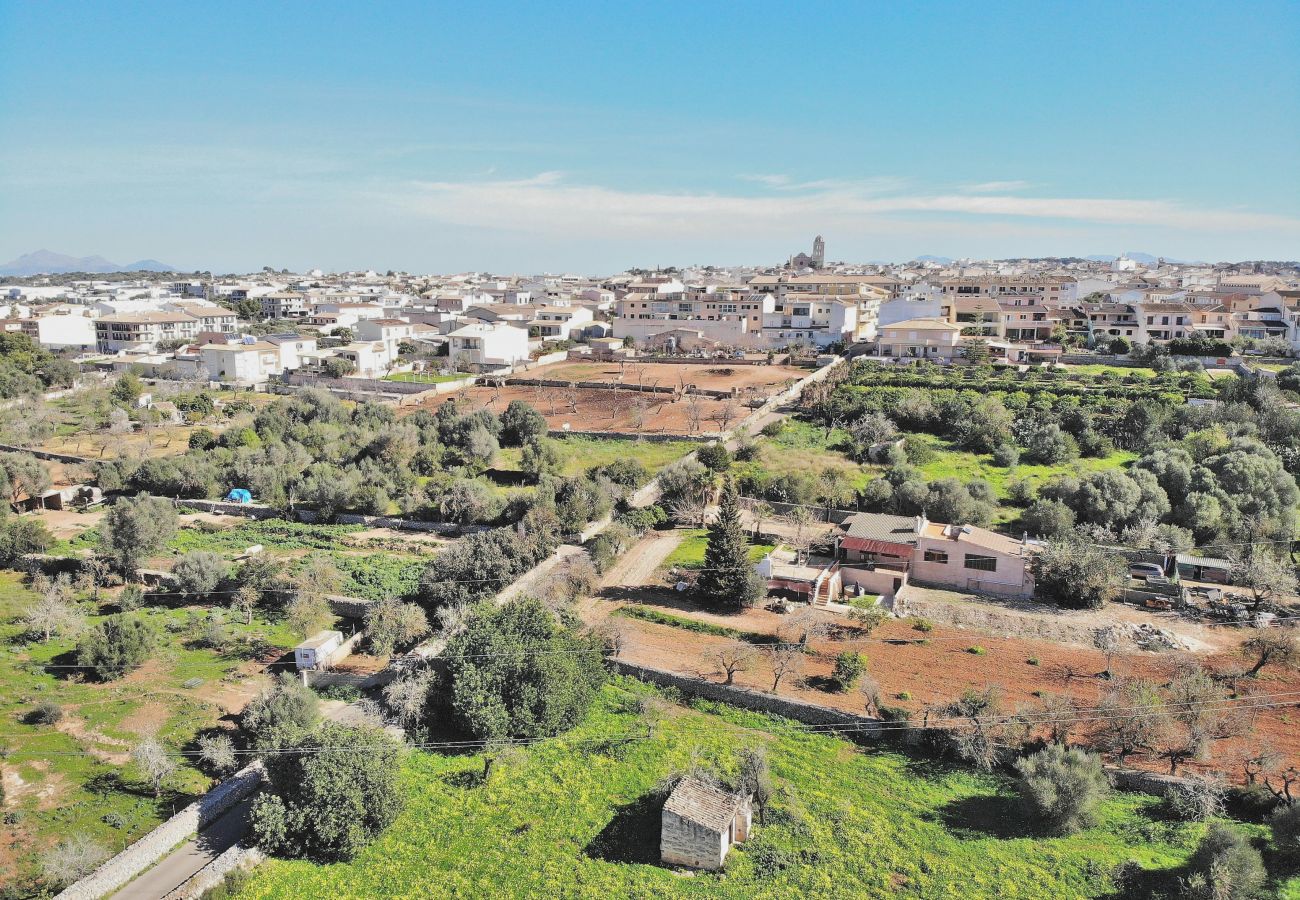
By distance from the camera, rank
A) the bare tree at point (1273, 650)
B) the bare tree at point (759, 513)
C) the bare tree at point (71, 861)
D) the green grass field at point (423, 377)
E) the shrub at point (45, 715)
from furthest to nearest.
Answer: the green grass field at point (423, 377)
the bare tree at point (759, 513)
the bare tree at point (1273, 650)
the shrub at point (45, 715)
the bare tree at point (71, 861)

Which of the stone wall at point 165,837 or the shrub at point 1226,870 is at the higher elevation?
the shrub at point 1226,870

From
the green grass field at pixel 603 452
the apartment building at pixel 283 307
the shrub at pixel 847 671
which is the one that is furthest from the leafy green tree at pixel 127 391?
the shrub at pixel 847 671

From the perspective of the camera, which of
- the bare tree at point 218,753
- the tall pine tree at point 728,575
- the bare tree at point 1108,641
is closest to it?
the bare tree at point 218,753

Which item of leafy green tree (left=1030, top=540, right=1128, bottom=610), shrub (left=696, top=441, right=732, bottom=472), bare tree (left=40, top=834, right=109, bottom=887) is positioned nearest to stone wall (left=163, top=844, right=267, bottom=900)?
bare tree (left=40, top=834, right=109, bottom=887)

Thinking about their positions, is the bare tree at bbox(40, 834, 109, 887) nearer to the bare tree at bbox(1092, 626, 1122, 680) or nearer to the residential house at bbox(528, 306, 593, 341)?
the bare tree at bbox(1092, 626, 1122, 680)

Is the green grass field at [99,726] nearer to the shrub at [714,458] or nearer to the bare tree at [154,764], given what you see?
the bare tree at [154,764]
